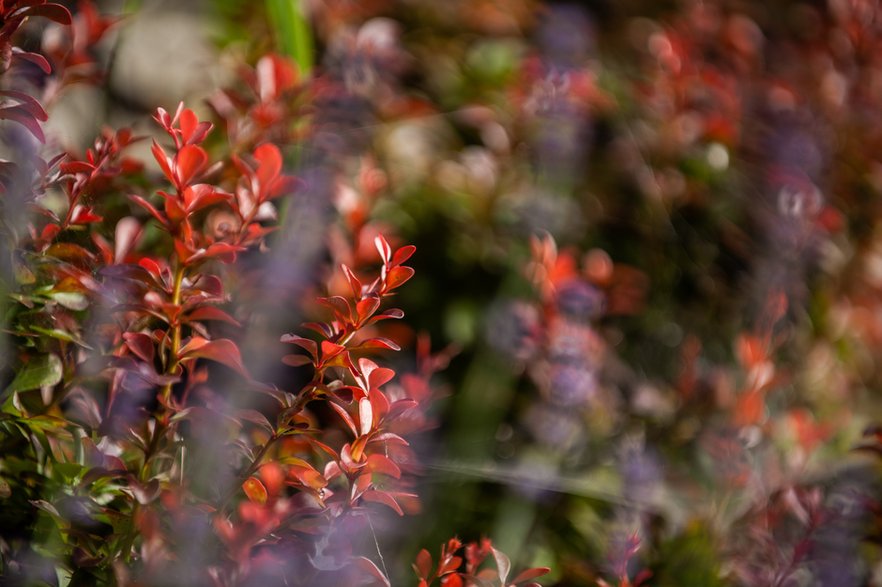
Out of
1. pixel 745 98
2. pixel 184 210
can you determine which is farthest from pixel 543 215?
pixel 184 210

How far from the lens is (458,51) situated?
182 centimetres

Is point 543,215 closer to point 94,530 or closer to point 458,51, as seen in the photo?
point 458,51

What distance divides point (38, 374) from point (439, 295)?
780mm

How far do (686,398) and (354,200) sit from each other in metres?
0.66

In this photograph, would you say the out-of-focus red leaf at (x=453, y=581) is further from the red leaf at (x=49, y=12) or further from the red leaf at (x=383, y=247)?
the red leaf at (x=49, y=12)

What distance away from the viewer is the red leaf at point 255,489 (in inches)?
27.0

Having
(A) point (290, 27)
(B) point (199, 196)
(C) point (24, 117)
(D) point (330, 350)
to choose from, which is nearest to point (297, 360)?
(D) point (330, 350)

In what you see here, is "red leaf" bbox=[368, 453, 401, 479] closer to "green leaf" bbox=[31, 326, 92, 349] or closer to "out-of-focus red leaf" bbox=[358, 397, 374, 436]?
"out-of-focus red leaf" bbox=[358, 397, 374, 436]

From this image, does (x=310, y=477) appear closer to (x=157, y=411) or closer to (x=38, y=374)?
(x=157, y=411)

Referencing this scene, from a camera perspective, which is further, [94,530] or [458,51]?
[458,51]

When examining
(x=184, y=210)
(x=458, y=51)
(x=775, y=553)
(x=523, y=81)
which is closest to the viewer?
(x=184, y=210)

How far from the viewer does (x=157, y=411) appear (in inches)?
28.9

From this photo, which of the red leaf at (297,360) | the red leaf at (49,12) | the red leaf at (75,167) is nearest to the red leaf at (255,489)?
the red leaf at (297,360)

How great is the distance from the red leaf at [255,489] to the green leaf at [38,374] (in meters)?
0.21
